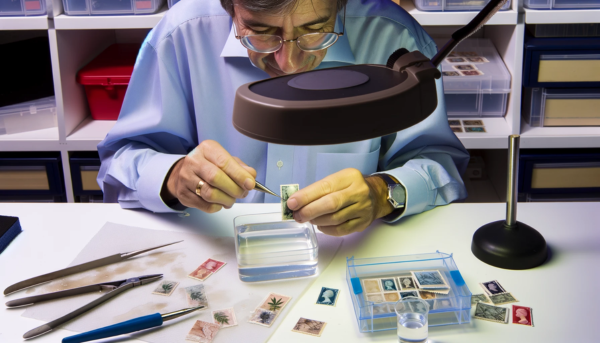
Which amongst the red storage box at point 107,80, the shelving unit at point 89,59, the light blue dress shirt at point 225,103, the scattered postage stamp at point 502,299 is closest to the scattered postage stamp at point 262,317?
the scattered postage stamp at point 502,299

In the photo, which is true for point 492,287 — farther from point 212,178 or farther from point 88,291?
point 88,291

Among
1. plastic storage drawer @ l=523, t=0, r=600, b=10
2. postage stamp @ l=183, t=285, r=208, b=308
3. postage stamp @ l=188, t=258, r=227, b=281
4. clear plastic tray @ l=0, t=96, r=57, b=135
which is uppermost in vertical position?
plastic storage drawer @ l=523, t=0, r=600, b=10

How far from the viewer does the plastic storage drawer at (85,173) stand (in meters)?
2.11

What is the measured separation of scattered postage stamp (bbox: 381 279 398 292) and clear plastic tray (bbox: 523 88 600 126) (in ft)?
4.36

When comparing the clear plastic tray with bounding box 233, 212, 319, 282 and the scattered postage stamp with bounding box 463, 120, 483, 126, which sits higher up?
the clear plastic tray with bounding box 233, 212, 319, 282

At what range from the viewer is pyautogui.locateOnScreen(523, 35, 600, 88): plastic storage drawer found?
1.91 meters

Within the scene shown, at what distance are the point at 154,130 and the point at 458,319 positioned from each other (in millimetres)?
847

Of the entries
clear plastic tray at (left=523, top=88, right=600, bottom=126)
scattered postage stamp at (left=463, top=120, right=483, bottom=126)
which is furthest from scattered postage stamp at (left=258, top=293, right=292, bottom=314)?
clear plastic tray at (left=523, top=88, right=600, bottom=126)

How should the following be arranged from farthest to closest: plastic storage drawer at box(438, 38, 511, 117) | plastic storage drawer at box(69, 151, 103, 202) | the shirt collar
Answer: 1. plastic storage drawer at box(69, 151, 103, 202)
2. plastic storage drawer at box(438, 38, 511, 117)
3. the shirt collar

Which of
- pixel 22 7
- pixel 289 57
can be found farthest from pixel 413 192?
pixel 22 7

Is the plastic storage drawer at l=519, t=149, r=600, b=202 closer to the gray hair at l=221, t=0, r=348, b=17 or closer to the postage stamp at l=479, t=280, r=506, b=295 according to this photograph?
the postage stamp at l=479, t=280, r=506, b=295

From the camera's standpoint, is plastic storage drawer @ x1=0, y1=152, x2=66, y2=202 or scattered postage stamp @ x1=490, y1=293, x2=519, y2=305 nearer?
scattered postage stamp @ x1=490, y1=293, x2=519, y2=305

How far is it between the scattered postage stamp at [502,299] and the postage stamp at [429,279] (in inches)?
3.2

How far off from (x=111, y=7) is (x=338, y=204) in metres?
1.30
